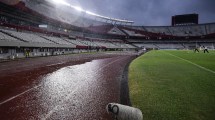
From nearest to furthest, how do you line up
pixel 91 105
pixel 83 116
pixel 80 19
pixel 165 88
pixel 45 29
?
pixel 83 116 < pixel 91 105 < pixel 165 88 < pixel 45 29 < pixel 80 19

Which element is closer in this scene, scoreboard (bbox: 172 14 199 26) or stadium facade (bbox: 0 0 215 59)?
stadium facade (bbox: 0 0 215 59)

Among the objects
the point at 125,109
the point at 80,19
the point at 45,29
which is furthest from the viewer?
the point at 80,19

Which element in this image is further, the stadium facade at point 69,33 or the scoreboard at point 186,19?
the scoreboard at point 186,19

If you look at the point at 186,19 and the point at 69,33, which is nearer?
the point at 69,33

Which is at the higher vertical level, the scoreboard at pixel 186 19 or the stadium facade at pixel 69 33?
the scoreboard at pixel 186 19

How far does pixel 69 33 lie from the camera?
75000 millimetres

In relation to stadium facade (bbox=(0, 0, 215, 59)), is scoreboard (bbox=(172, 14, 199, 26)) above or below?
above

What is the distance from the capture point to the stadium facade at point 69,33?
4016 centimetres

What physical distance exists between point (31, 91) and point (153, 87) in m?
5.92

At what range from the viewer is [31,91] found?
9.51m

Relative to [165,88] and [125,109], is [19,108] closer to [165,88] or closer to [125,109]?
[125,109]

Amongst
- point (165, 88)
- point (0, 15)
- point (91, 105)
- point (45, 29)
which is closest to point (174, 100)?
point (165, 88)

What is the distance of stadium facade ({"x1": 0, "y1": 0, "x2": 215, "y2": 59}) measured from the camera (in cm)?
4016

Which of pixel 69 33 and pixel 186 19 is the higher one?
pixel 186 19
